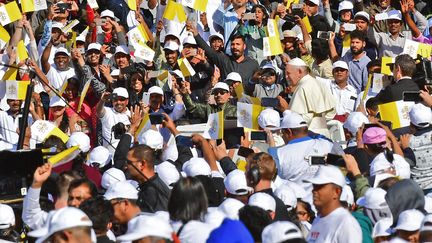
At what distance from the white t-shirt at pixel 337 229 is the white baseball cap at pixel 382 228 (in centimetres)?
68

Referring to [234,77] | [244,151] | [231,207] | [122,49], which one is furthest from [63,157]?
[122,49]

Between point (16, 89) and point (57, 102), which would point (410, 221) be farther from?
point (57, 102)

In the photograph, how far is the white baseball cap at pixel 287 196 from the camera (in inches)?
465

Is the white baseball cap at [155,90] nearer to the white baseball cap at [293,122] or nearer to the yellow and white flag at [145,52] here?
the yellow and white flag at [145,52]

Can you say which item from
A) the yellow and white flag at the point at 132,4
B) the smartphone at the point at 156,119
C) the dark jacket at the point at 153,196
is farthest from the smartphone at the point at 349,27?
the dark jacket at the point at 153,196

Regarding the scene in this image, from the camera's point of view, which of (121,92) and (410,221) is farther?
(121,92)

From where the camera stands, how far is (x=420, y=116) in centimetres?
1341

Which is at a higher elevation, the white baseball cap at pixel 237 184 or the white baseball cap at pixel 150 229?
the white baseball cap at pixel 150 229

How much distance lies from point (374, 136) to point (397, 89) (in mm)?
2212

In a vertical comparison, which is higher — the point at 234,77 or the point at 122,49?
the point at 122,49

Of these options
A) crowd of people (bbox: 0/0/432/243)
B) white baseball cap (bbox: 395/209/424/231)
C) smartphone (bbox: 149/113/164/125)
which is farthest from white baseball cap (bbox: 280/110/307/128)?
white baseball cap (bbox: 395/209/424/231)

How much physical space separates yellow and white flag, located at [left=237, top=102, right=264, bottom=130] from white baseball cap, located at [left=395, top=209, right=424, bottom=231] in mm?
4679

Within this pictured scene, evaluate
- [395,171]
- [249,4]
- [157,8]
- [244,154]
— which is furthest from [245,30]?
[395,171]

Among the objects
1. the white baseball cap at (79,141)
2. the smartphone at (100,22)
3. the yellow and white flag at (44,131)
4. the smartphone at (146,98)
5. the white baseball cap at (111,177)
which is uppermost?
the smartphone at (100,22)
